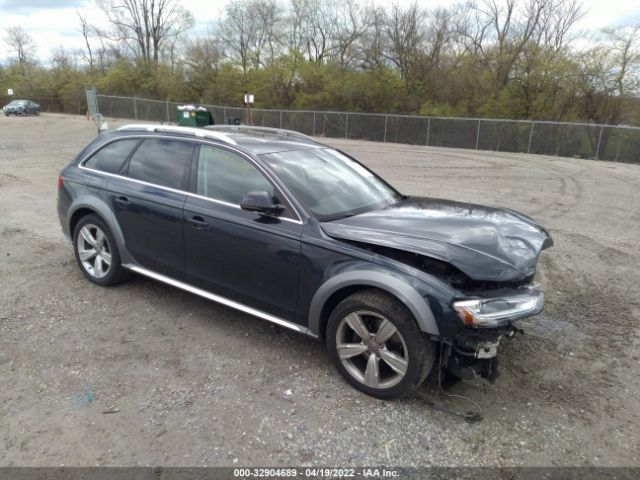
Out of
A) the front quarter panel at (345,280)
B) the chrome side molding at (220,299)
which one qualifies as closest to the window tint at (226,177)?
the front quarter panel at (345,280)

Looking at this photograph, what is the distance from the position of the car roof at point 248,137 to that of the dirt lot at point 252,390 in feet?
5.08

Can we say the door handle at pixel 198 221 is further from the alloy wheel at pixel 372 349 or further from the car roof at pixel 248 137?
the alloy wheel at pixel 372 349

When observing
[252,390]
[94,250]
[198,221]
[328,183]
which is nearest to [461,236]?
[328,183]

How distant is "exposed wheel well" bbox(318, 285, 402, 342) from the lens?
3.14 meters

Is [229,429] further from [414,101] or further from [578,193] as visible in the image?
[414,101]

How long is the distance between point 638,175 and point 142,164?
17.6 metres

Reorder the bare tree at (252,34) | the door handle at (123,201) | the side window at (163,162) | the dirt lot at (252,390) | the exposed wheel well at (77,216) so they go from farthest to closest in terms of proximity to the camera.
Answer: the bare tree at (252,34) < the exposed wheel well at (77,216) < the door handle at (123,201) < the side window at (163,162) < the dirt lot at (252,390)

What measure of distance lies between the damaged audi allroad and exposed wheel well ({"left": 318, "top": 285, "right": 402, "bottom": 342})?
1 cm

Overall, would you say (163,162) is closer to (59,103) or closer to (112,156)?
(112,156)

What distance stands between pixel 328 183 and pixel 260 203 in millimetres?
807

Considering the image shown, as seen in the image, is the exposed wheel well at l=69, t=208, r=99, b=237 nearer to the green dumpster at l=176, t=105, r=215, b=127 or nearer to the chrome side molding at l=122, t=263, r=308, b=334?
the chrome side molding at l=122, t=263, r=308, b=334

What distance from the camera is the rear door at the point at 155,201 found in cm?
402

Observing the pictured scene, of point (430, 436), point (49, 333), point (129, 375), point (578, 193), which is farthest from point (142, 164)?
point (578, 193)

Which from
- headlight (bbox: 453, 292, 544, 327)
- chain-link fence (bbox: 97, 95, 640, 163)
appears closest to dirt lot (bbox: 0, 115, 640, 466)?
headlight (bbox: 453, 292, 544, 327)
